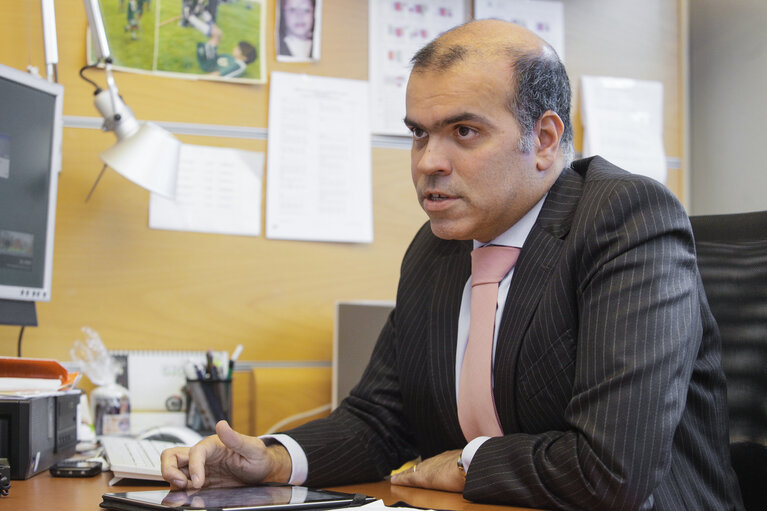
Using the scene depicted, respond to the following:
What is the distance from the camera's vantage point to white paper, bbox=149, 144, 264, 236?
1.79 m

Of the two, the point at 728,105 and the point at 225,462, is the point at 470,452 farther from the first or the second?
the point at 728,105

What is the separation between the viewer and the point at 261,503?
838mm

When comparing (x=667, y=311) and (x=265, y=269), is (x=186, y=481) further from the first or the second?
(x=265, y=269)

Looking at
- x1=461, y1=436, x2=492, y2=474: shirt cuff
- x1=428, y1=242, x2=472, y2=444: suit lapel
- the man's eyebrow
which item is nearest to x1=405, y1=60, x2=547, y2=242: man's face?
the man's eyebrow

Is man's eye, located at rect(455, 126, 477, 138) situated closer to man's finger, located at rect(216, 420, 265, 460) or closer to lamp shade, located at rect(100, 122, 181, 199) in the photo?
man's finger, located at rect(216, 420, 265, 460)

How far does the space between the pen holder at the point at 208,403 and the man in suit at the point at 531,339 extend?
0.46m

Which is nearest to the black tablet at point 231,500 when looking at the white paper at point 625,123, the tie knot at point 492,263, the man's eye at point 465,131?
the tie knot at point 492,263

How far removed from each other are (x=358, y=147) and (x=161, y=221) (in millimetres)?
484

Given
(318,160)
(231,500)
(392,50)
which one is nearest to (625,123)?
(392,50)

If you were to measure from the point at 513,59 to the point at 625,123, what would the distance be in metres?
1.05

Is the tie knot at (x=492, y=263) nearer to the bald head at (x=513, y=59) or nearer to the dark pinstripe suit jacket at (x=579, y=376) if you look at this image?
the dark pinstripe suit jacket at (x=579, y=376)

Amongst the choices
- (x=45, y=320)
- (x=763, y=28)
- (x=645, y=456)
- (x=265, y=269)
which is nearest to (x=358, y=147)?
(x=265, y=269)

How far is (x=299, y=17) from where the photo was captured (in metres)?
1.90

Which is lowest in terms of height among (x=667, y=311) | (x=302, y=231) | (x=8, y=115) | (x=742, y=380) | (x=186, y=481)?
(x=186, y=481)
